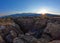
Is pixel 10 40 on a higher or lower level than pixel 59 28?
lower

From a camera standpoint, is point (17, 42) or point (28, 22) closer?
point (17, 42)

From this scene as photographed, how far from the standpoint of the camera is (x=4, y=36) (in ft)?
43.6

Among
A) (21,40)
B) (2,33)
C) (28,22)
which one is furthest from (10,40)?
(28,22)

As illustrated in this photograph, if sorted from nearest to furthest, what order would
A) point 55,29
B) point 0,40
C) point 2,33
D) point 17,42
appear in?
point 17,42
point 0,40
point 55,29
point 2,33

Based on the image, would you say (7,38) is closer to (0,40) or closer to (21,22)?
(0,40)

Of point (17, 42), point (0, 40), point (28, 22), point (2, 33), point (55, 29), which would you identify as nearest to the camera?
point (17, 42)

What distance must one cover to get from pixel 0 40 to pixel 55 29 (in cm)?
494

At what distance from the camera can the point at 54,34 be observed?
40.4 feet

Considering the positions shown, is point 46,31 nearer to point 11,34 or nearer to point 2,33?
point 11,34

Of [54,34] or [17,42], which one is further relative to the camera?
[54,34]

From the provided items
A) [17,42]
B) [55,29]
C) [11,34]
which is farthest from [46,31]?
[17,42]

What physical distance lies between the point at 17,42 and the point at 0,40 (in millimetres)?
2509

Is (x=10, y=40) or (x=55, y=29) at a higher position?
(x=55, y=29)

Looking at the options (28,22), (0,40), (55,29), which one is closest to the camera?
(0,40)
